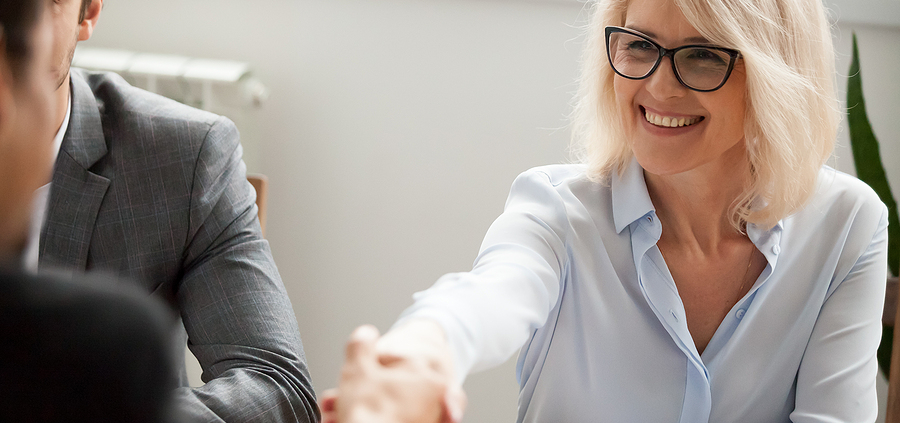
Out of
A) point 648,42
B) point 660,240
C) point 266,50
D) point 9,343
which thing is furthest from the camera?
point 266,50

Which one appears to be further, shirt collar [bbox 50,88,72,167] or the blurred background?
the blurred background

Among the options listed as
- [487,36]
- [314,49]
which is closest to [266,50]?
[314,49]

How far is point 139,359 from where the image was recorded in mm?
338

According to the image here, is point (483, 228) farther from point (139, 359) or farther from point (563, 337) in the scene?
point (139, 359)

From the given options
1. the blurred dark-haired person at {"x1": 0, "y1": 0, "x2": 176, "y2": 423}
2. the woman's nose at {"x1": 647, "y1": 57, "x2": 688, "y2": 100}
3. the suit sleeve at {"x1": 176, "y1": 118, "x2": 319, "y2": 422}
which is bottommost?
the suit sleeve at {"x1": 176, "y1": 118, "x2": 319, "y2": 422}

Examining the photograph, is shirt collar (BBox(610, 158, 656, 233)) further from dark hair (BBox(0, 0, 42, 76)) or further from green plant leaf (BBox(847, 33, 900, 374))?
green plant leaf (BBox(847, 33, 900, 374))

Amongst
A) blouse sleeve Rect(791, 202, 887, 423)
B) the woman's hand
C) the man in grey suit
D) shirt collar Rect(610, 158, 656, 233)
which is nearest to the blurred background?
the man in grey suit

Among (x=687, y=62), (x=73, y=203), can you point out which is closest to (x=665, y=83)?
(x=687, y=62)

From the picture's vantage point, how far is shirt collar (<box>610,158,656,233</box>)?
3.37 feet

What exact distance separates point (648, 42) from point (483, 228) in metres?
1.15

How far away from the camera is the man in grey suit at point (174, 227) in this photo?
3.39 ft

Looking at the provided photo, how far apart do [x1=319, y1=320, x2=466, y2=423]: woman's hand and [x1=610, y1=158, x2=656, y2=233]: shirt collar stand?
0.51m

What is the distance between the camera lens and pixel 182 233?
3.67 ft

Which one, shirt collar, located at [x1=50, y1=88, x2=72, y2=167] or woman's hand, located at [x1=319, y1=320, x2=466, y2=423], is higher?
woman's hand, located at [x1=319, y1=320, x2=466, y2=423]
